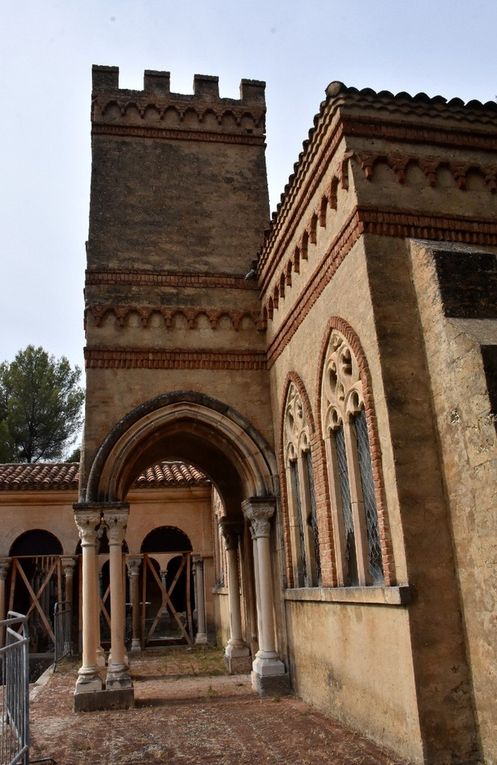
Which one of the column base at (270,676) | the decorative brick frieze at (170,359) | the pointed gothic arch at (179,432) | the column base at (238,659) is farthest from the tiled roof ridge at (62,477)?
the column base at (270,676)

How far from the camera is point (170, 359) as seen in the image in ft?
38.1

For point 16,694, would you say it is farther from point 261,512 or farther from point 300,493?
point 261,512

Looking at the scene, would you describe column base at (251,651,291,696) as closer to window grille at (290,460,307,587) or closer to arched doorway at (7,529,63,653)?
window grille at (290,460,307,587)

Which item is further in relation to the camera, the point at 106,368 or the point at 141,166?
the point at 141,166

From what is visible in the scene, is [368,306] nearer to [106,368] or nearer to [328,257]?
[328,257]

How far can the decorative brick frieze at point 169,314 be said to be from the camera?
11.6 meters

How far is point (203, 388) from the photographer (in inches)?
457

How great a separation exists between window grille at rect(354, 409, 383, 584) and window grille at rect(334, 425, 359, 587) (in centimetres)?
49

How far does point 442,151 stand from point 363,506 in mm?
4368

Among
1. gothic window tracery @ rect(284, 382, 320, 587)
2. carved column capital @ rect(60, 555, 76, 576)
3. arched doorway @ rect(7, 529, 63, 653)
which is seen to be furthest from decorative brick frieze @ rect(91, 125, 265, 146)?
carved column capital @ rect(60, 555, 76, 576)

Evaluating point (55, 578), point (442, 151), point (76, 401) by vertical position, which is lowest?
point (55, 578)

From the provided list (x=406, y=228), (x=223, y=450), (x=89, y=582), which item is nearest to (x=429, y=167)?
(x=406, y=228)

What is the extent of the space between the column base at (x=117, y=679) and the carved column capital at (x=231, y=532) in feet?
14.2

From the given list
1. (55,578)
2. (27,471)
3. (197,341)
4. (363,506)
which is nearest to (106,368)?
(197,341)
